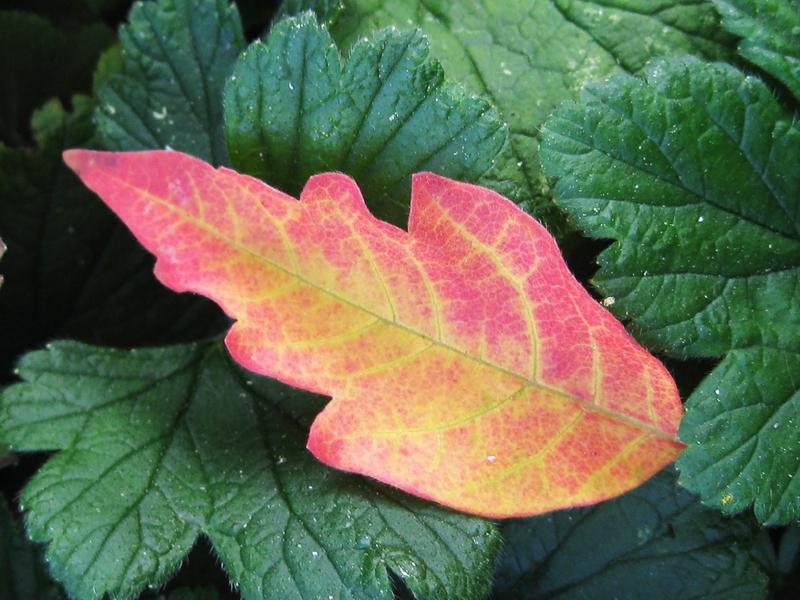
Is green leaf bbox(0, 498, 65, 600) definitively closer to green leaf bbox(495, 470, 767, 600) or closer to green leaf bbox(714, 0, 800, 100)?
green leaf bbox(495, 470, 767, 600)

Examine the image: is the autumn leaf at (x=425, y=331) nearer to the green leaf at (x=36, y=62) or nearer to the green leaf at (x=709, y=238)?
the green leaf at (x=709, y=238)

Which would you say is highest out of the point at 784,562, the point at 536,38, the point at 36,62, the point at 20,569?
the point at 536,38

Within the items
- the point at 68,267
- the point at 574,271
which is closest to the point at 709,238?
the point at 574,271

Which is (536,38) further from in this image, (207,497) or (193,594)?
(193,594)

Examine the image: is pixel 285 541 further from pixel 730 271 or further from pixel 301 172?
pixel 730 271

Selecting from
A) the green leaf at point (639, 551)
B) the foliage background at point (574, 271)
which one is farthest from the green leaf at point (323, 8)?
the green leaf at point (639, 551)

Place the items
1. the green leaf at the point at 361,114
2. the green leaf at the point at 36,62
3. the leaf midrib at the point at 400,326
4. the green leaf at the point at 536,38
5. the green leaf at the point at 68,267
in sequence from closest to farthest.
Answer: the leaf midrib at the point at 400,326 → the green leaf at the point at 361,114 → the green leaf at the point at 536,38 → the green leaf at the point at 68,267 → the green leaf at the point at 36,62

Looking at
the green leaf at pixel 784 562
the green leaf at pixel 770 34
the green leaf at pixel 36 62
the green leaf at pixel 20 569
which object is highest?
the green leaf at pixel 770 34
